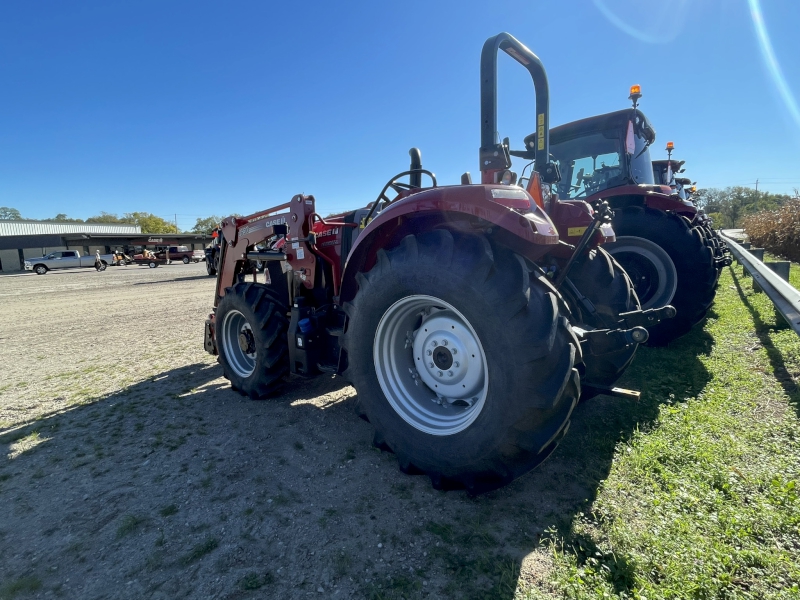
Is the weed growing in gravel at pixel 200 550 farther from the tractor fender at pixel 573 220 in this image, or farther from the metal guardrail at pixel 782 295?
the metal guardrail at pixel 782 295

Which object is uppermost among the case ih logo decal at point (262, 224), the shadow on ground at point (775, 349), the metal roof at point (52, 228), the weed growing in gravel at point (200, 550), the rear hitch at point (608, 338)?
the metal roof at point (52, 228)

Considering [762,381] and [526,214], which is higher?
[526,214]

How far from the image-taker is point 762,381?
3.23 meters

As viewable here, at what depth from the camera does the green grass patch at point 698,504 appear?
62.1 inches

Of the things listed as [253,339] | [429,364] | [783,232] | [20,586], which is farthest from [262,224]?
[783,232]

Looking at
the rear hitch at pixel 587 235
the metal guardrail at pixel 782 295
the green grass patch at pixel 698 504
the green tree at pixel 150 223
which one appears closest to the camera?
the green grass patch at pixel 698 504

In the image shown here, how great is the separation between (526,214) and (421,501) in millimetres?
1565

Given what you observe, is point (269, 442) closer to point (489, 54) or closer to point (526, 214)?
point (526, 214)

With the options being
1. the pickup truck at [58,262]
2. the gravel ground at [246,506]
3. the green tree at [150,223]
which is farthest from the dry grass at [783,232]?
the green tree at [150,223]

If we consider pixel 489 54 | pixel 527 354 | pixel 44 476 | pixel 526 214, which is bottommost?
pixel 44 476

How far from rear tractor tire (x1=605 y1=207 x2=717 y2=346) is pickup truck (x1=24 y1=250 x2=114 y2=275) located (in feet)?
128

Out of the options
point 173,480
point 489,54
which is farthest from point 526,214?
point 173,480

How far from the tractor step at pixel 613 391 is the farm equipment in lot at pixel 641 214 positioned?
2590 mm

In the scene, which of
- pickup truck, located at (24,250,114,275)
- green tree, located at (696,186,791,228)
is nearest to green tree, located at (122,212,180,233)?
pickup truck, located at (24,250,114,275)
